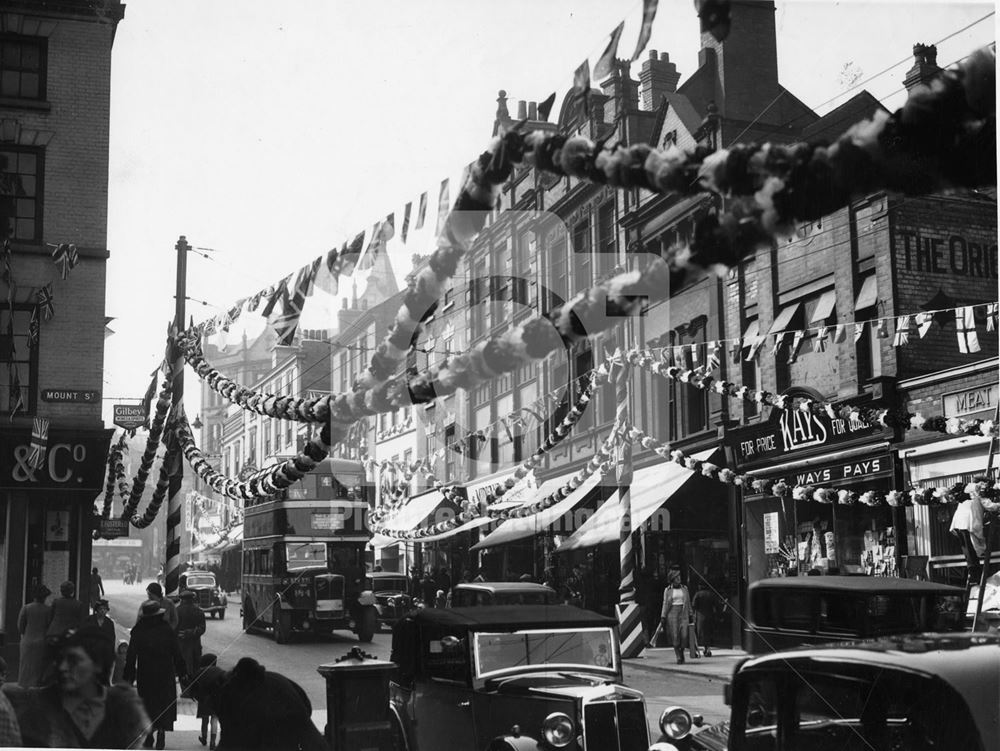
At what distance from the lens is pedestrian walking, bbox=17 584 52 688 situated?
6898mm

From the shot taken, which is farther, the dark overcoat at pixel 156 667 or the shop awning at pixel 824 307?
the dark overcoat at pixel 156 667

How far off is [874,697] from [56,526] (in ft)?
20.3

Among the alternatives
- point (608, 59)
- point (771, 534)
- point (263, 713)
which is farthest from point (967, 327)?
point (263, 713)

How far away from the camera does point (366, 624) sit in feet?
29.2

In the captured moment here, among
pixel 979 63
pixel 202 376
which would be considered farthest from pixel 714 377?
pixel 202 376

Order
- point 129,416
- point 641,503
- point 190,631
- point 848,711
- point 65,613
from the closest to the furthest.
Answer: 1. point 848,711
2. point 65,613
3. point 641,503
4. point 190,631
5. point 129,416

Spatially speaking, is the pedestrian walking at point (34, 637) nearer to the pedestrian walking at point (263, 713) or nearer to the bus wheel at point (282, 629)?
the bus wheel at point (282, 629)

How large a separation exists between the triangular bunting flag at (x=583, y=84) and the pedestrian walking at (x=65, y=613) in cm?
492

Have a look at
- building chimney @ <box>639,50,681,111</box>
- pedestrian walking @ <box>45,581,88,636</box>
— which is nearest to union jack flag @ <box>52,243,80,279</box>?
pedestrian walking @ <box>45,581,88,636</box>

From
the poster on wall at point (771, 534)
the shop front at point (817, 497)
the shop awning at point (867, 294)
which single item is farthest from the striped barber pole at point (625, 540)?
the shop awning at point (867, 294)

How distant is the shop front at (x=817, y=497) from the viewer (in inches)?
245

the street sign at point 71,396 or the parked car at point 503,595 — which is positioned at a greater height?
the street sign at point 71,396

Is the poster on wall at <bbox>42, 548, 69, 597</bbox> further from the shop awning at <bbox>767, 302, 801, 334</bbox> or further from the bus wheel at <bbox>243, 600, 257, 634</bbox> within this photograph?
the shop awning at <bbox>767, 302, 801, 334</bbox>

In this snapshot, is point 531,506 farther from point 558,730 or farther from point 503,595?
point 558,730
